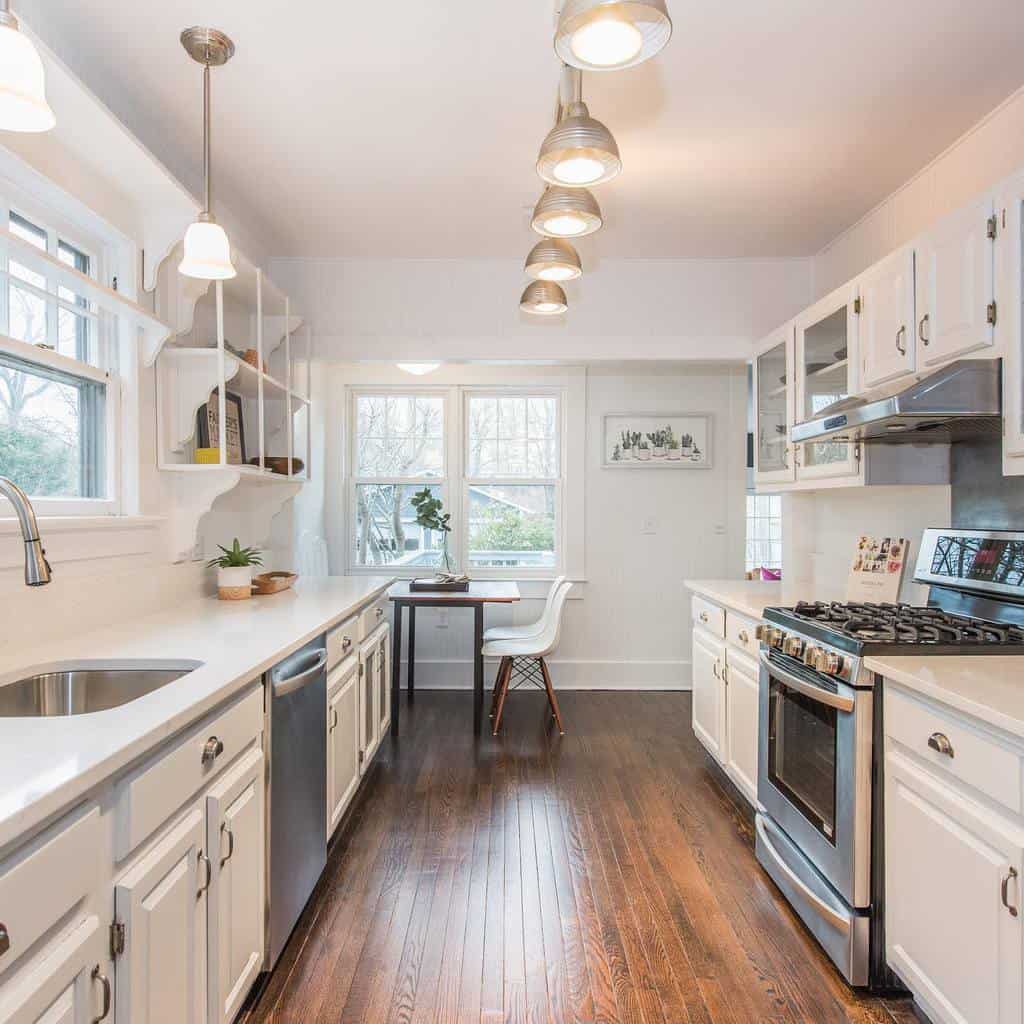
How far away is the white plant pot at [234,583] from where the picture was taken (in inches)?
113

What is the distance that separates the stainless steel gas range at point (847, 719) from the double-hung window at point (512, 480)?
277cm

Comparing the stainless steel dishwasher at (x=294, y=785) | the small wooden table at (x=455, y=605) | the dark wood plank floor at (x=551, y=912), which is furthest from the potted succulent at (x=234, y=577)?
the small wooden table at (x=455, y=605)

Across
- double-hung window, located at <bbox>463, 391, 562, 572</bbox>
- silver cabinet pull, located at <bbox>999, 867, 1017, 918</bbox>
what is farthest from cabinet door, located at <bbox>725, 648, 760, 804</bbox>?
double-hung window, located at <bbox>463, 391, 562, 572</bbox>

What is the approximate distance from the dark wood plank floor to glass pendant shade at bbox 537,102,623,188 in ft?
6.72

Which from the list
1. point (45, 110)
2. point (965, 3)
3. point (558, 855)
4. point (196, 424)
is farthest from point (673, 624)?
point (45, 110)

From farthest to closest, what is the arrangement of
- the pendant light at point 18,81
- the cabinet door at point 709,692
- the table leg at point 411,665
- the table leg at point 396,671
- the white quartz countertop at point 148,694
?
the table leg at point 411,665
the table leg at point 396,671
the cabinet door at point 709,692
the pendant light at point 18,81
the white quartz countertop at point 148,694

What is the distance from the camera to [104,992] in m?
1.08

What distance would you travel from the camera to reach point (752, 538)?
18.1 feet

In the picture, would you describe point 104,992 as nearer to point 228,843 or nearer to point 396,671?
point 228,843

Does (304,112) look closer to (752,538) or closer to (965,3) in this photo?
(965,3)

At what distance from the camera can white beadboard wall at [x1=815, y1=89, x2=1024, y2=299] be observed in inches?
93.5

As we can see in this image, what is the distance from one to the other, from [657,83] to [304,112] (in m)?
1.16

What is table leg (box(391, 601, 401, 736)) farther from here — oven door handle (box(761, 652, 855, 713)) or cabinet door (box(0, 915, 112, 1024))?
cabinet door (box(0, 915, 112, 1024))

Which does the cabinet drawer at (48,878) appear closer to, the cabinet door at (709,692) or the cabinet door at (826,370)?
the cabinet door at (826,370)
